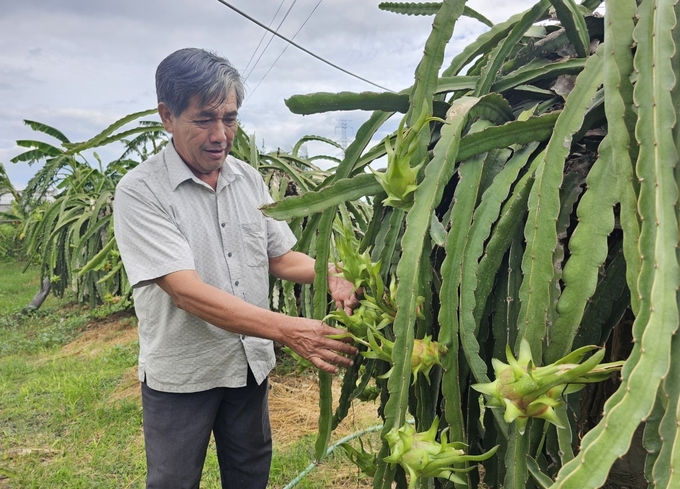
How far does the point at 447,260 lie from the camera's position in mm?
617

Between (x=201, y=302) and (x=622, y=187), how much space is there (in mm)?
939

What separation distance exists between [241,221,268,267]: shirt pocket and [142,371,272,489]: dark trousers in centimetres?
34

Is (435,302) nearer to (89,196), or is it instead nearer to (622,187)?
(622,187)

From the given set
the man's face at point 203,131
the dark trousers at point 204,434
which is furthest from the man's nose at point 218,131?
the dark trousers at point 204,434

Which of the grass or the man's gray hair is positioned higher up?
the man's gray hair

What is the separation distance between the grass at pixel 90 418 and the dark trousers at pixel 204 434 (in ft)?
1.16

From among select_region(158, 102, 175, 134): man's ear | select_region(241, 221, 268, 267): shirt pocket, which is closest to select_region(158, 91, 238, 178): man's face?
select_region(158, 102, 175, 134): man's ear

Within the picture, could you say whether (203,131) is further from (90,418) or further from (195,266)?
(90,418)

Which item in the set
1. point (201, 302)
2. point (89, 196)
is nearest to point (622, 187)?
point (201, 302)

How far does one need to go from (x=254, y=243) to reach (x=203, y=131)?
14.0 inches

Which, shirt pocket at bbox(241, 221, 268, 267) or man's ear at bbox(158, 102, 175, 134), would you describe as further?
shirt pocket at bbox(241, 221, 268, 267)

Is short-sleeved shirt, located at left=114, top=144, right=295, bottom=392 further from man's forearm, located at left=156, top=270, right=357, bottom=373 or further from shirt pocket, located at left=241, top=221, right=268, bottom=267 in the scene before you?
man's forearm, located at left=156, top=270, right=357, bottom=373

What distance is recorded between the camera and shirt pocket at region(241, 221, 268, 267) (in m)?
1.55

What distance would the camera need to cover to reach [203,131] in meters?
1.41
